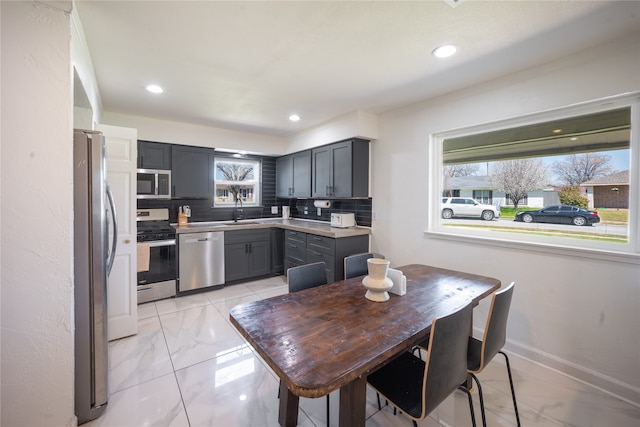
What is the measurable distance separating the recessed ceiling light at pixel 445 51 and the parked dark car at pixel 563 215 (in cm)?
154

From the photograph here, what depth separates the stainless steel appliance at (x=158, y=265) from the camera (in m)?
3.31

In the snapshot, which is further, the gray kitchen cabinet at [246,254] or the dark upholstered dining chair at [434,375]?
the gray kitchen cabinet at [246,254]

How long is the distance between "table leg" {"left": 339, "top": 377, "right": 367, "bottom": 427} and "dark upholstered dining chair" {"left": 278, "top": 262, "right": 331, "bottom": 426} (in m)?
0.83

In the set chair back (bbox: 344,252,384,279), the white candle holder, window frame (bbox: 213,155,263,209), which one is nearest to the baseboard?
chair back (bbox: 344,252,384,279)

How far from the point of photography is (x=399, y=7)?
1.56 m

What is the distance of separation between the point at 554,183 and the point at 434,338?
2098 mm

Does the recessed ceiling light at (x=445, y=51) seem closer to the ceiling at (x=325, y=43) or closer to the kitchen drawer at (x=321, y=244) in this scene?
the ceiling at (x=325, y=43)

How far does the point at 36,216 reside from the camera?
1.43 m

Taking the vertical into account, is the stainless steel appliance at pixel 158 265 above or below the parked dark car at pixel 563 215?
below

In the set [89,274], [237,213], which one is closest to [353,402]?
[89,274]

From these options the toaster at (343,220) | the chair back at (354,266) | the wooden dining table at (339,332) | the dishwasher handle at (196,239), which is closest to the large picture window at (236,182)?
the dishwasher handle at (196,239)

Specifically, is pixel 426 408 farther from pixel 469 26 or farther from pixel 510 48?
pixel 510 48

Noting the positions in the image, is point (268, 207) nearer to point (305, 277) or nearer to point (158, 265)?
point (158, 265)

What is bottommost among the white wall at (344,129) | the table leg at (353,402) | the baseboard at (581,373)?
the baseboard at (581,373)
